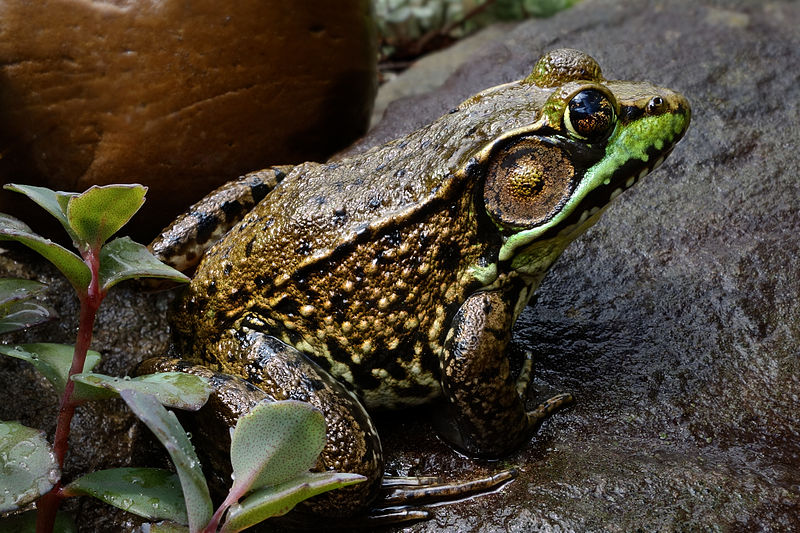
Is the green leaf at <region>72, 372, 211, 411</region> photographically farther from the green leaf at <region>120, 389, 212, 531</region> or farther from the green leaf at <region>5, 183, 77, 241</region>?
the green leaf at <region>5, 183, 77, 241</region>

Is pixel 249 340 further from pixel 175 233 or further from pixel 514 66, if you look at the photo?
pixel 514 66

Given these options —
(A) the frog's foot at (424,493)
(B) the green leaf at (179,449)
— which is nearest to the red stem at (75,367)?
(B) the green leaf at (179,449)

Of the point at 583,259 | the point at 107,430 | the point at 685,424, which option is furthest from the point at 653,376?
the point at 107,430

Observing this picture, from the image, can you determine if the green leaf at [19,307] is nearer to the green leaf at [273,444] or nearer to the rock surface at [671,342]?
the rock surface at [671,342]

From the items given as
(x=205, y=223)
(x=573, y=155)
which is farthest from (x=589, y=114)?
(x=205, y=223)

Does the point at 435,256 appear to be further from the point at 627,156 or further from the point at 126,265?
the point at 126,265

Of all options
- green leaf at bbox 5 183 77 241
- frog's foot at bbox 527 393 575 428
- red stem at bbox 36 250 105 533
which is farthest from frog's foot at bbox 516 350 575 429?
green leaf at bbox 5 183 77 241
